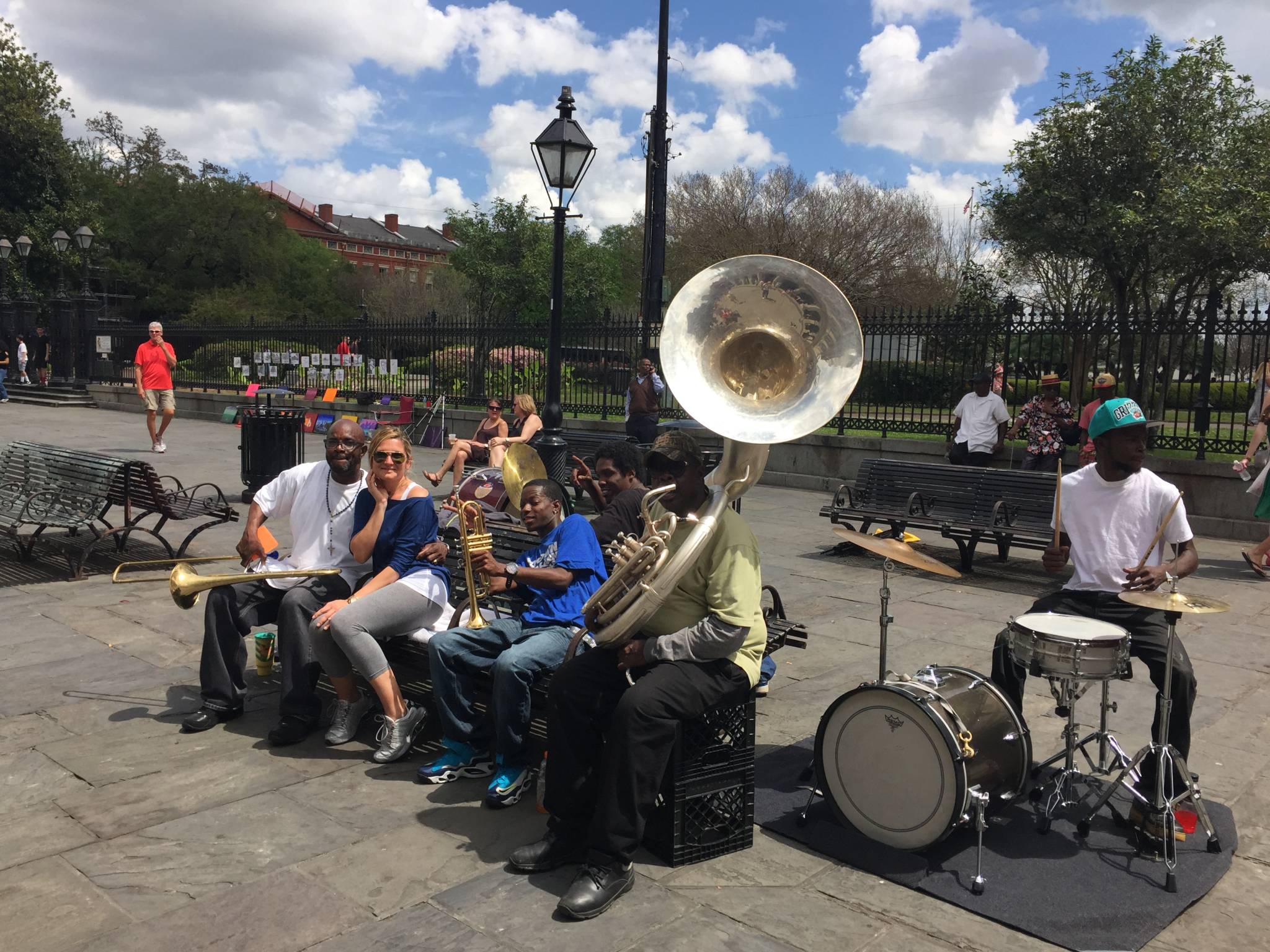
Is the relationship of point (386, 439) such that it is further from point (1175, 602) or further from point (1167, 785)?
point (1167, 785)

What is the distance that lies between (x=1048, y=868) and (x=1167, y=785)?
543 mm

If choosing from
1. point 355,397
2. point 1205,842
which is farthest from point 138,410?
point 1205,842

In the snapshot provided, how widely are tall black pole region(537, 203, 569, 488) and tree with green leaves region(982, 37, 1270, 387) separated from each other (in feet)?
35.7

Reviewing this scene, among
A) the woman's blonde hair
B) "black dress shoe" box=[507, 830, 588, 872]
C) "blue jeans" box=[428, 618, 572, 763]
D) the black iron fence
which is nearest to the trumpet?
"blue jeans" box=[428, 618, 572, 763]

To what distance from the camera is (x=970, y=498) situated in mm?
8766

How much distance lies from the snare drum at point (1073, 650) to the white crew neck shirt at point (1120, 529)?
46 cm

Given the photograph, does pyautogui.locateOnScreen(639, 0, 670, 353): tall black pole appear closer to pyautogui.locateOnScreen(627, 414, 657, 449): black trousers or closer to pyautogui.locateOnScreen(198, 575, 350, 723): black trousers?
pyautogui.locateOnScreen(627, 414, 657, 449): black trousers

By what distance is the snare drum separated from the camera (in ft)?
11.0

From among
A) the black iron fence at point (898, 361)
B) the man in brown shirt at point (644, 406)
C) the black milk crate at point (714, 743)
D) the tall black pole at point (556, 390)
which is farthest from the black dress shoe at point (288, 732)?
the man in brown shirt at point (644, 406)

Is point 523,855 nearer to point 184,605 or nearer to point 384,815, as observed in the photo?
point 384,815

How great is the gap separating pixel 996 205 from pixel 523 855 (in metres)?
18.4

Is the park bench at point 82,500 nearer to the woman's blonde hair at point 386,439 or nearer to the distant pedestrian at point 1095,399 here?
the woman's blonde hair at point 386,439

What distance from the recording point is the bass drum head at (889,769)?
3277mm

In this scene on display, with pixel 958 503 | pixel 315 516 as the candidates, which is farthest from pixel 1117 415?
pixel 958 503
